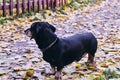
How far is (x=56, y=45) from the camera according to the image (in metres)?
4.72

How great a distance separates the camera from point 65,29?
9.24m

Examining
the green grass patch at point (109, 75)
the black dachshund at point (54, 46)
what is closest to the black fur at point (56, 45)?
the black dachshund at point (54, 46)

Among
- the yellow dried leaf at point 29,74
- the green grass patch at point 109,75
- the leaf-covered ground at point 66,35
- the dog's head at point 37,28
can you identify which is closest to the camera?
the dog's head at point 37,28

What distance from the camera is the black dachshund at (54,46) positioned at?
A: 462cm

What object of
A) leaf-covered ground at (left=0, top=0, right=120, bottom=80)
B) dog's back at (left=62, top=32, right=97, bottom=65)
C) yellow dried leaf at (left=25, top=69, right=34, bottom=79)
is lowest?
leaf-covered ground at (left=0, top=0, right=120, bottom=80)

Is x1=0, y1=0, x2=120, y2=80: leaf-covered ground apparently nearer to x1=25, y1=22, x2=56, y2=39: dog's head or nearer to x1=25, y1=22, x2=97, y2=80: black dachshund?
x1=25, y1=22, x2=97, y2=80: black dachshund

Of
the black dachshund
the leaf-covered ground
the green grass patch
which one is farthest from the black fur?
the green grass patch

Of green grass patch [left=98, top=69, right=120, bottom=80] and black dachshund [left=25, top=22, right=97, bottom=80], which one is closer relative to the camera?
black dachshund [left=25, top=22, right=97, bottom=80]

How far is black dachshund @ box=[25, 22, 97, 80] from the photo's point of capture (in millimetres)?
4625

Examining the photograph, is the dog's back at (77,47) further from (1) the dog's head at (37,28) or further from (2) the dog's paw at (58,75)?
(1) the dog's head at (37,28)

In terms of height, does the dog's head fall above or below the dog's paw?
above

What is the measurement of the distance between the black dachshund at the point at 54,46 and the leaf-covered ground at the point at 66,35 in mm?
257

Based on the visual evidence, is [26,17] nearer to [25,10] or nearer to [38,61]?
[25,10]

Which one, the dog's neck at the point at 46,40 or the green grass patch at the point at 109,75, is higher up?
the dog's neck at the point at 46,40
